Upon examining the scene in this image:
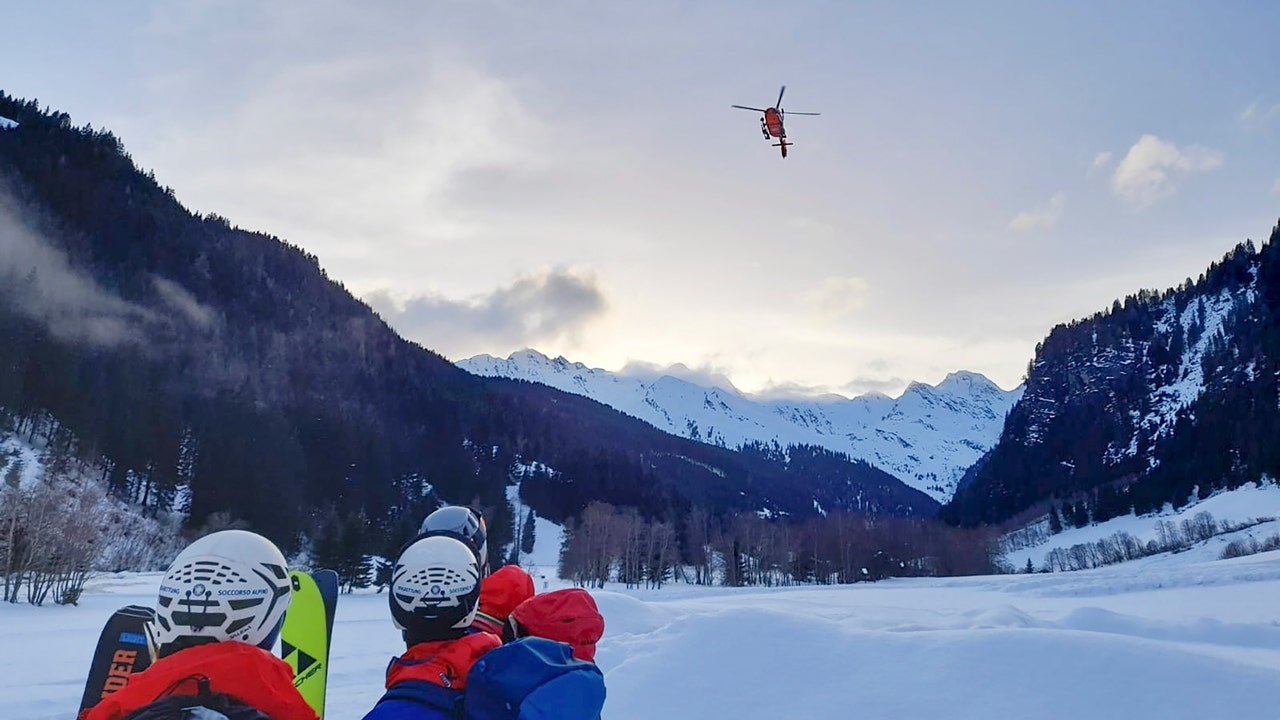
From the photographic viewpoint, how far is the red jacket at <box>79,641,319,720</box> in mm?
2270

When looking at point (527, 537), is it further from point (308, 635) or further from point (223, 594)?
point (223, 594)

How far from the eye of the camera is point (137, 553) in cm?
5031

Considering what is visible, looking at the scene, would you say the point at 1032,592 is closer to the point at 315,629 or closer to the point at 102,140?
the point at 315,629

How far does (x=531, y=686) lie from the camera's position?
2.47 metres

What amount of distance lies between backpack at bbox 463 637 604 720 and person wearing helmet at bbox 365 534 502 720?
452mm

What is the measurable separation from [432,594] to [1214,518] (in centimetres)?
10590

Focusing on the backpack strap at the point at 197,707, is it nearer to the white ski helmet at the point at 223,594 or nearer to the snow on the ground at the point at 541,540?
the white ski helmet at the point at 223,594

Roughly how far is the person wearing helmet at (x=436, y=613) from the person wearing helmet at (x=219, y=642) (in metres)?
0.61

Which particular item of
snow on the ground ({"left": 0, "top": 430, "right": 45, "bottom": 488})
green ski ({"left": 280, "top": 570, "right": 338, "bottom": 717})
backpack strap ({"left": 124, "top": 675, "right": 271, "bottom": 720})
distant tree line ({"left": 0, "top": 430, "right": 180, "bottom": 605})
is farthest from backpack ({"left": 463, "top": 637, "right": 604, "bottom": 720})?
snow on the ground ({"left": 0, "top": 430, "right": 45, "bottom": 488})

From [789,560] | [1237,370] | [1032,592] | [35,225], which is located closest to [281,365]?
[35,225]

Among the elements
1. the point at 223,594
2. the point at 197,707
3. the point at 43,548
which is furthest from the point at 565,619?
the point at 43,548

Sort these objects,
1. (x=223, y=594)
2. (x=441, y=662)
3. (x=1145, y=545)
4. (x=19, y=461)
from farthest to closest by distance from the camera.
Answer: (x=1145, y=545), (x=19, y=461), (x=441, y=662), (x=223, y=594)

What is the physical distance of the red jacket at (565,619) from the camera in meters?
4.13

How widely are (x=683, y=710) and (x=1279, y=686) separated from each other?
599 centimetres
